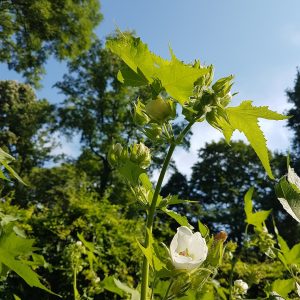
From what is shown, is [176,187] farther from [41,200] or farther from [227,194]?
[41,200]

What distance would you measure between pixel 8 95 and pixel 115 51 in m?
26.8

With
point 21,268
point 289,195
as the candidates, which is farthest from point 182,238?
point 21,268

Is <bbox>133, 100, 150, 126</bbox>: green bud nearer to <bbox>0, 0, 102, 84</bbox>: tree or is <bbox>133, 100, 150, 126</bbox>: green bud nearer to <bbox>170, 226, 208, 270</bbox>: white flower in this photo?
<bbox>170, 226, 208, 270</bbox>: white flower

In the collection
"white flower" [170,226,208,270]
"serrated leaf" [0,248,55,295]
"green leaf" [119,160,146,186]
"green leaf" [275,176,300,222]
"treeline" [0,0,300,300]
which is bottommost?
"serrated leaf" [0,248,55,295]

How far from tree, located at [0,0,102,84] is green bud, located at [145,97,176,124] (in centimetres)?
1393

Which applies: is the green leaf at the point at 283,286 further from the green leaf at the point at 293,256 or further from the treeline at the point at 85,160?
the treeline at the point at 85,160

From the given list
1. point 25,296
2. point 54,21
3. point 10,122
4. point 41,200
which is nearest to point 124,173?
point 25,296

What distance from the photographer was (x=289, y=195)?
736mm

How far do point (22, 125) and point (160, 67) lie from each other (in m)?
25.2

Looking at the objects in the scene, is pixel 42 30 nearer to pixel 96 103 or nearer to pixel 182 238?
pixel 96 103

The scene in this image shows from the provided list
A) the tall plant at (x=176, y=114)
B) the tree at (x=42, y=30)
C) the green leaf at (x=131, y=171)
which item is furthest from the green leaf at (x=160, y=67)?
the tree at (x=42, y=30)

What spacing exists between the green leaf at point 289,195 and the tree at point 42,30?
14160 mm

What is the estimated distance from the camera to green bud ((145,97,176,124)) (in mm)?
872

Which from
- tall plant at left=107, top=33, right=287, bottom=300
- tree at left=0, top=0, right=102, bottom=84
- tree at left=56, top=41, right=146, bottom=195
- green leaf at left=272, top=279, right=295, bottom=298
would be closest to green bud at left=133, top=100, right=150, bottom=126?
tall plant at left=107, top=33, right=287, bottom=300
